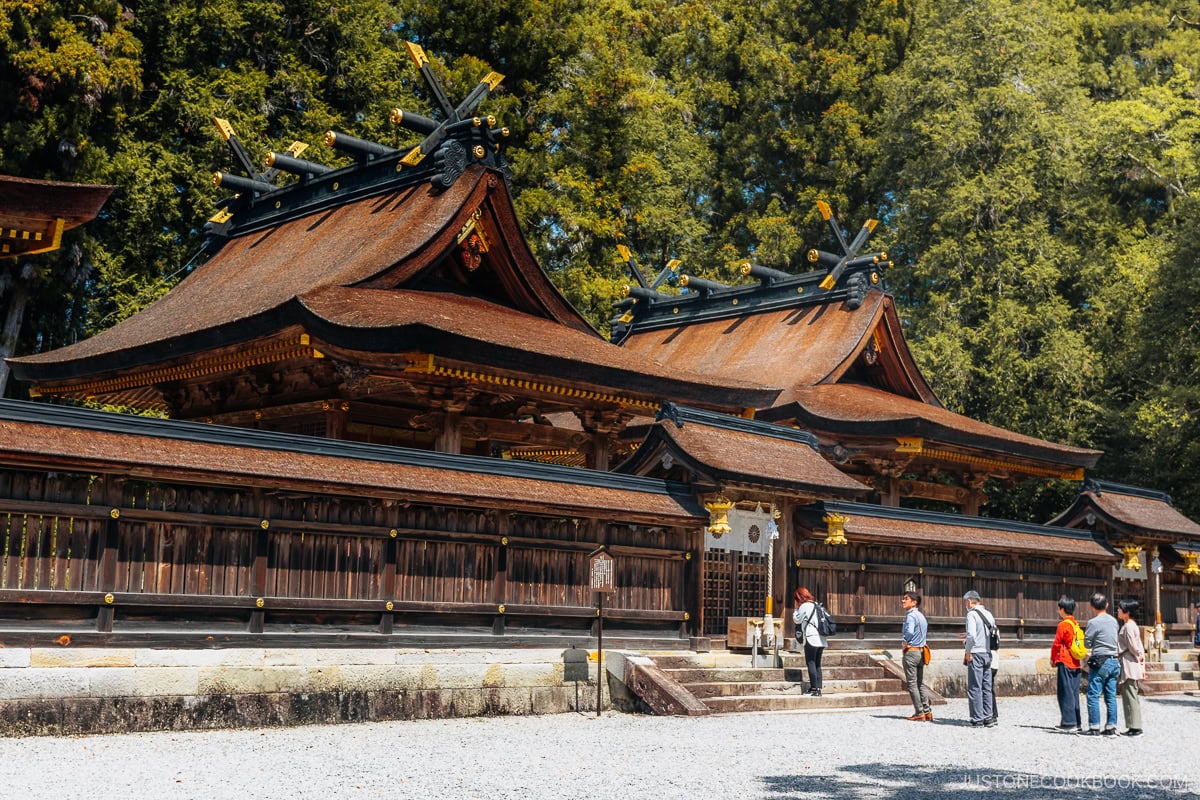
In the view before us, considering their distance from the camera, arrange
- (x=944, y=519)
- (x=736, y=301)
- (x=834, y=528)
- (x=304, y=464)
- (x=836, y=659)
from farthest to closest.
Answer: (x=736, y=301), (x=944, y=519), (x=834, y=528), (x=836, y=659), (x=304, y=464)

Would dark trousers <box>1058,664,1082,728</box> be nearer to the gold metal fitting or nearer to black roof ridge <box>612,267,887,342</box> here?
the gold metal fitting

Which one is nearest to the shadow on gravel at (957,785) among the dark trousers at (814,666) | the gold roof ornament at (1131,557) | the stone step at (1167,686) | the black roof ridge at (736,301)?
the dark trousers at (814,666)

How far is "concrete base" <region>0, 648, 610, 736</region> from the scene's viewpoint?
1277cm

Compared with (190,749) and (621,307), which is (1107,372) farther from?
(190,749)

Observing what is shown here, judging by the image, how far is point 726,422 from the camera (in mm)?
20844

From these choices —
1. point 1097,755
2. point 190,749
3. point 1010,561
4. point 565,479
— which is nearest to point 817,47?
point 1010,561

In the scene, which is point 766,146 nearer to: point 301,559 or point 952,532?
point 952,532

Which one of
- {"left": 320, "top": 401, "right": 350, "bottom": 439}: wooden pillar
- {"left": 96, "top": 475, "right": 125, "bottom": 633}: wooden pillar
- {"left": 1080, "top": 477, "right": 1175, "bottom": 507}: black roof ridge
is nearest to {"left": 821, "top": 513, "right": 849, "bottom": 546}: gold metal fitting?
{"left": 320, "top": 401, "right": 350, "bottom": 439}: wooden pillar

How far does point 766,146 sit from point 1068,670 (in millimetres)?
36353

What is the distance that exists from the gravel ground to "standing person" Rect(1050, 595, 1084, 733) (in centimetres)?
61

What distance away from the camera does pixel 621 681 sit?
57.1ft

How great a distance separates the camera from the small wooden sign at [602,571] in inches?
656

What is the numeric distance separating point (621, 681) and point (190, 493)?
6303 millimetres

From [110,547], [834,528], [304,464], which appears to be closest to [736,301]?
[834,528]
